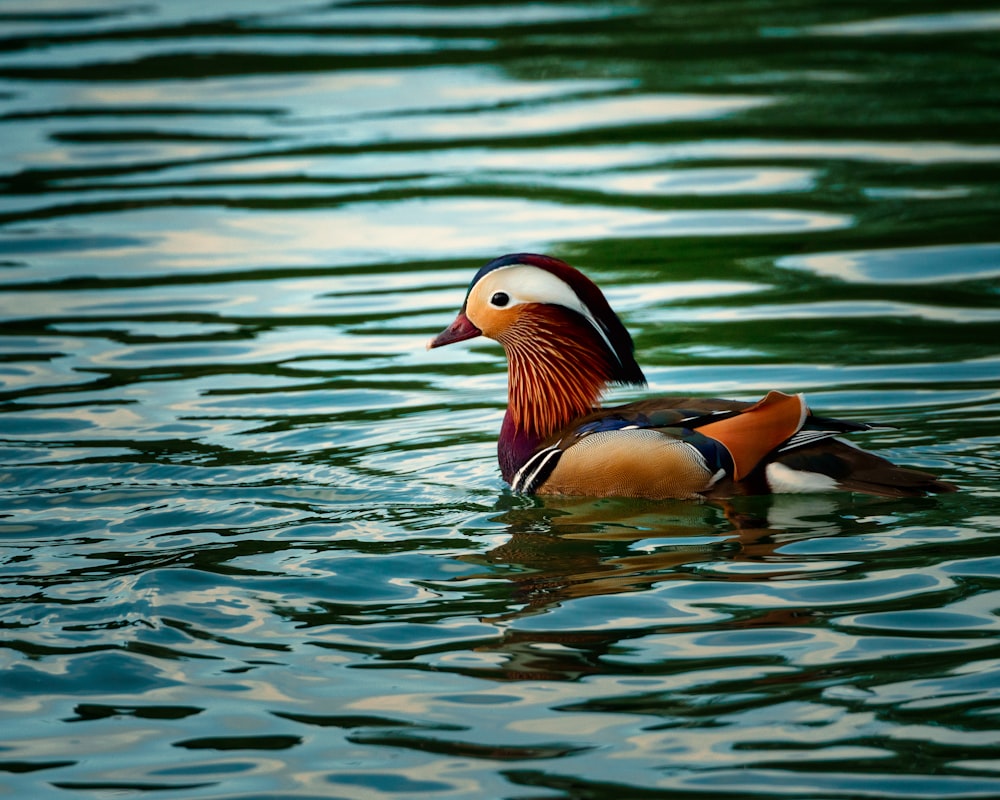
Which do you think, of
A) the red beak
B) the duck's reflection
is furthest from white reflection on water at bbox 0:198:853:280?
the duck's reflection

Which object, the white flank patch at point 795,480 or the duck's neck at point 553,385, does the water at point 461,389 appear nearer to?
the white flank patch at point 795,480

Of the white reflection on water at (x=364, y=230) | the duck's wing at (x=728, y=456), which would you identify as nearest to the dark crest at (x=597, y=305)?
the duck's wing at (x=728, y=456)

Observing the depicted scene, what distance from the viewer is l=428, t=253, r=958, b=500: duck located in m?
6.52

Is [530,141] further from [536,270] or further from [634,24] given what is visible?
[536,270]

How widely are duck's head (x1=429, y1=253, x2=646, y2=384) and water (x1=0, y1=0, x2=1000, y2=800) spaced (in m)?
0.68

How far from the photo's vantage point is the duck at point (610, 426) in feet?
21.4

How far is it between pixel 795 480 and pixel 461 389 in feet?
9.78

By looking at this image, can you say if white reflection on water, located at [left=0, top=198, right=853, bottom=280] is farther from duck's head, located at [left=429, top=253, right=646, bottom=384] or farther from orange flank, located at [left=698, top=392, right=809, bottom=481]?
→ orange flank, located at [left=698, top=392, right=809, bottom=481]

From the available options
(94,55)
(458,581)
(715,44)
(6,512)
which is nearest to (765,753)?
(458,581)

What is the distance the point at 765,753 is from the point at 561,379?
3.29m

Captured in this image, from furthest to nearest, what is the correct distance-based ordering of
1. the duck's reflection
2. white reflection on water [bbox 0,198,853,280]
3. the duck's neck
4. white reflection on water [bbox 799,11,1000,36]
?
white reflection on water [bbox 799,11,1000,36], white reflection on water [bbox 0,198,853,280], the duck's neck, the duck's reflection

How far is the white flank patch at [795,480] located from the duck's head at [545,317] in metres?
0.98

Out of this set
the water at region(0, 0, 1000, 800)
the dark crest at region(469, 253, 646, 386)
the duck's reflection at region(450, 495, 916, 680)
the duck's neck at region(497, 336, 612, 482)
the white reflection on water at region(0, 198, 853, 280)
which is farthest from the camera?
the white reflection on water at region(0, 198, 853, 280)

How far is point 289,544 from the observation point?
6438 mm
